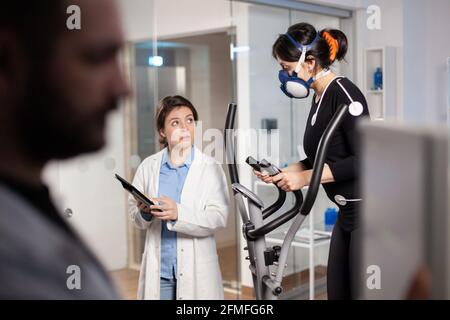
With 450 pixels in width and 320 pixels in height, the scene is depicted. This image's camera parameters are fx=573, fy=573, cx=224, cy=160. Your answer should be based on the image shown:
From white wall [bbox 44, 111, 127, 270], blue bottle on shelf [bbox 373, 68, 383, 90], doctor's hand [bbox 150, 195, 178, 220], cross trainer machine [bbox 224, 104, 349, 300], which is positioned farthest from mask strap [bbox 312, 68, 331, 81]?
blue bottle on shelf [bbox 373, 68, 383, 90]

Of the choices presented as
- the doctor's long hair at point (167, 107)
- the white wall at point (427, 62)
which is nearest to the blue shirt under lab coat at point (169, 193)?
the doctor's long hair at point (167, 107)

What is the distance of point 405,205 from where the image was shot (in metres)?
0.58

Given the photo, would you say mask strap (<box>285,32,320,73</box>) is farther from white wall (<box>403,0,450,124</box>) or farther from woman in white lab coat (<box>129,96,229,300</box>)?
white wall (<box>403,0,450,124</box>)

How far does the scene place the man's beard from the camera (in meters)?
0.60

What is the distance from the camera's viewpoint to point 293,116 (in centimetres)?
319

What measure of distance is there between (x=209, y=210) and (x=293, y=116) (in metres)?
1.35

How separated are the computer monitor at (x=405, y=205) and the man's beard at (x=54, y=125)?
29cm

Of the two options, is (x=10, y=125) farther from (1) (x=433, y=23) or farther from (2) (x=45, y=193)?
(1) (x=433, y=23)

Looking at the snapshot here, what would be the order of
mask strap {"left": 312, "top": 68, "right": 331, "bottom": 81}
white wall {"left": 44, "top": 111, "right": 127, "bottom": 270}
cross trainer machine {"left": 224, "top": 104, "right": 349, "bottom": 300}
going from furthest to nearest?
1. white wall {"left": 44, "top": 111, "right": 127, "bottom": 270}
2. mask strap {"left": 312, "top": 68, "right": 331, "bottom": 81}
3. cross trainer machine {"left": 224, "top": 104, "right": 349, "bottom": 300}

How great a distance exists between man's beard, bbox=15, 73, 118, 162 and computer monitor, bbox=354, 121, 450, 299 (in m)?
0.29

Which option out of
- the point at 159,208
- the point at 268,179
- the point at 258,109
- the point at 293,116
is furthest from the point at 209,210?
the point at 293,116

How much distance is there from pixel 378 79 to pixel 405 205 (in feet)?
9.82

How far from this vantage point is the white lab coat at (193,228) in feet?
6.33

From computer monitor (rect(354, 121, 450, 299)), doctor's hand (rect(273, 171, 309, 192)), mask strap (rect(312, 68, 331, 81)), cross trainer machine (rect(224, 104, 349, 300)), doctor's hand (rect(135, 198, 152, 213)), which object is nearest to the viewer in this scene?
computer monitor (rect(354, 121, 450, 299))
